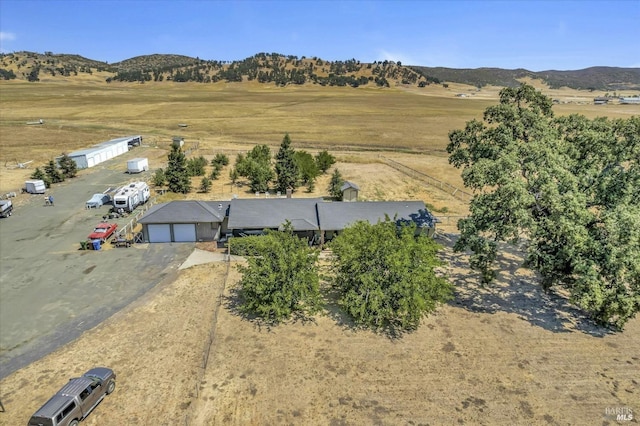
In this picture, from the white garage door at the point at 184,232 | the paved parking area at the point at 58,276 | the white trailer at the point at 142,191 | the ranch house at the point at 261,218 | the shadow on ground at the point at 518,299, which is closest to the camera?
the paved parking area at the point at 58,276

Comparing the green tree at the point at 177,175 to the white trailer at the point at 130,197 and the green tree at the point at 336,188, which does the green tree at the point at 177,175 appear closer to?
the white trailer at the point at 130,197

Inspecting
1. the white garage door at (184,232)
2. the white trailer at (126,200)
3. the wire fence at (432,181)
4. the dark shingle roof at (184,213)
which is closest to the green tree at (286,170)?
the dark shingle roof at (184,213)

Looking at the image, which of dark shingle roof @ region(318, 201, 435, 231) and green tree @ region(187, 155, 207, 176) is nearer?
dark shingle roof @ region(318, 201, 435, 231)

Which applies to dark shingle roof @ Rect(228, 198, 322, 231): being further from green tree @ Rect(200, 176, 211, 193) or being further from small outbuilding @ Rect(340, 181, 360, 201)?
green tree @ Rect(200, 176, 211, 193)

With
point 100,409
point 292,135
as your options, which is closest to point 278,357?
point 100,409

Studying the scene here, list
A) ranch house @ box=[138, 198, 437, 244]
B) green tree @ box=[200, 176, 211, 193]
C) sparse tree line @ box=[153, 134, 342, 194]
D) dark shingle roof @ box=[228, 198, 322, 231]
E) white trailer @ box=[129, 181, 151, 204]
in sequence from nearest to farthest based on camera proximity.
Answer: dark shingle roof @ box=[228, 198, 322, 231]
ranch house @ box=[138, 198, 437, 244]
white trailer @ box=[129, 181, 151, 204]
sparse tree line @ box=[153, 134, 342, 194]
green tree @ box=[200, 176, 211, 193]

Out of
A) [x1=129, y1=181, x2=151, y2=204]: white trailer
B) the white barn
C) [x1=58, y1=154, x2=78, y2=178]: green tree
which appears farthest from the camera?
the white barn

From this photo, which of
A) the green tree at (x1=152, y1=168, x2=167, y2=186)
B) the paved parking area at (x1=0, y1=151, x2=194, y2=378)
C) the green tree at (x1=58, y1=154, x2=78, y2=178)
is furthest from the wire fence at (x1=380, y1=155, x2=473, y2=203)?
the green tree at (x1=58, y1=154, x2=78, y2=178)

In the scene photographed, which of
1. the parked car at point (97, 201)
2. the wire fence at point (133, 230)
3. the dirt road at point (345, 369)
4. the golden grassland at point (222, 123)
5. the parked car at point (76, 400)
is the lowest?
→ the dirt road at point (345, 369)
